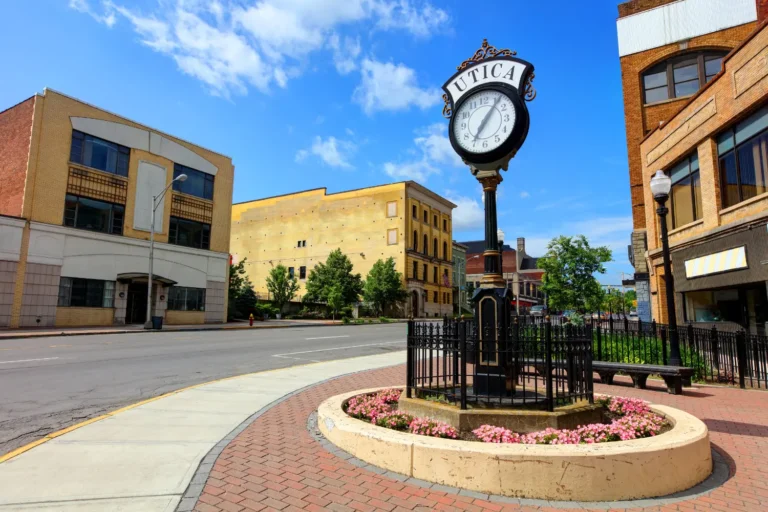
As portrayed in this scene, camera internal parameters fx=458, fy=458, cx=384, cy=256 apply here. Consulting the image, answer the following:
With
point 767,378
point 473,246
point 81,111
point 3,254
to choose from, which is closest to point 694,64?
point 767,378

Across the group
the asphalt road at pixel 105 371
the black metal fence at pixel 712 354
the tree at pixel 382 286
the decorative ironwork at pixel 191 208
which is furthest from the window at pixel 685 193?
the tree at pixel 382 286

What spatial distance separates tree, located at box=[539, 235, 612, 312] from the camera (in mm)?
36250

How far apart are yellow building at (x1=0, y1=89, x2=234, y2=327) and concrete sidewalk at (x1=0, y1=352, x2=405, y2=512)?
2284 cm

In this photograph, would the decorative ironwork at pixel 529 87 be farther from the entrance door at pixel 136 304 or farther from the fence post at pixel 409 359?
the entrance door at pixel 136 304

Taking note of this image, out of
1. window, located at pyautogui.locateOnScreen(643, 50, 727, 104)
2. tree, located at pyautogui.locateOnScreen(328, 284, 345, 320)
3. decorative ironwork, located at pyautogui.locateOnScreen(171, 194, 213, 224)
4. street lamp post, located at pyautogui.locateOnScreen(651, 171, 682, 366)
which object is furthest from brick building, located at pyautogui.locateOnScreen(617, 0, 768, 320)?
decorative ironwork, located at pyautogui.locateOnScreen(171, 194, 213, 224)

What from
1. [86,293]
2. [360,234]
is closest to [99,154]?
[86,293]

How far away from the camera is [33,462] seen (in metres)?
4.64

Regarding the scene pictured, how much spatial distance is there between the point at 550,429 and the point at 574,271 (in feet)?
113

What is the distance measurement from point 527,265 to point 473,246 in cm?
1408

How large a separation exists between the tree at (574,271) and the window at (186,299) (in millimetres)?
26292

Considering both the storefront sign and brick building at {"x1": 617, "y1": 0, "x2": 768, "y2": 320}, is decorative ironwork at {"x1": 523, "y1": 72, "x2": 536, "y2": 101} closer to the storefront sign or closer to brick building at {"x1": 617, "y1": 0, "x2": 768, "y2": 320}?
the storefront sign

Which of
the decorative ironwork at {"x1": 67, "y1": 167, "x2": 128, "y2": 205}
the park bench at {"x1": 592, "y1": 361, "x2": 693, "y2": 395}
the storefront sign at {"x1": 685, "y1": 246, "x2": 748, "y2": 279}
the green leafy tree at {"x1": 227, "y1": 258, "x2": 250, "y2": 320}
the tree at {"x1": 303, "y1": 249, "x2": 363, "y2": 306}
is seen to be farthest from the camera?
the tree at {"x1": 303, "y1": 249, "x2": 363, "y2": 306}

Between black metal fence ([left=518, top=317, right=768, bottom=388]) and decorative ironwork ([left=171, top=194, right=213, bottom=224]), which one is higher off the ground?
decorative ironwork ([left=171, top=194, right=213, bottom=224])

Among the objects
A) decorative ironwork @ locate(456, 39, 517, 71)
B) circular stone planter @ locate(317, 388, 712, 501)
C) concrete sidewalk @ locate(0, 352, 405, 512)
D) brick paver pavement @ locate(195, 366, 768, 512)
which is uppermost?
decorative ironwork @ locate(456, 39, 517, 71)
